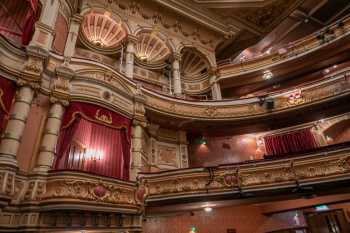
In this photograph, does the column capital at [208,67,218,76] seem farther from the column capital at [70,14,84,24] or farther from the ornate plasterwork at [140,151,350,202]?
the ornate plasterwork at [140,151,350,202]

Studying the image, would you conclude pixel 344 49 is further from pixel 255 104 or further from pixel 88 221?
pixel 88 221

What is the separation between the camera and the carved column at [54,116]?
6.91 meters

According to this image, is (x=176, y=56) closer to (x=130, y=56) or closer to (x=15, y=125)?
(x=130, y=56)

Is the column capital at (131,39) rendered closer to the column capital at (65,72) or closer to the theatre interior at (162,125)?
the theatre interior at (162,125)

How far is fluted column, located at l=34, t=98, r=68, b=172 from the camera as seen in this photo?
6.85 metres

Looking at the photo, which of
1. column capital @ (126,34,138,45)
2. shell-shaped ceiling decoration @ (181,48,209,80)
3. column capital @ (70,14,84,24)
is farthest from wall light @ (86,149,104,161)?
shell-shaped ceiling decoration @ (181,48,209,80)

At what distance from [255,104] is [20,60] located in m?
10.2

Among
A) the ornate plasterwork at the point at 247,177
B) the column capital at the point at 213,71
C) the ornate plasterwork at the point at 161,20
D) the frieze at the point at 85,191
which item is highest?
the ornate plasterwork at the point at 161,20

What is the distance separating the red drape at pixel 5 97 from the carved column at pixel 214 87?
999 cm

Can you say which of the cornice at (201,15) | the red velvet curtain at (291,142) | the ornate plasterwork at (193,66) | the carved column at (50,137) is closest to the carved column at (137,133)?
the carved column at (50,137)

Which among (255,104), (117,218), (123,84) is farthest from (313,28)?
(117,218)

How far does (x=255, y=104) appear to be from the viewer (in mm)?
12523

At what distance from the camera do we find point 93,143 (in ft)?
25.7

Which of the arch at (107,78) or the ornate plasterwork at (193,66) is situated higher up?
the ornate plasterwork at (193,66)
